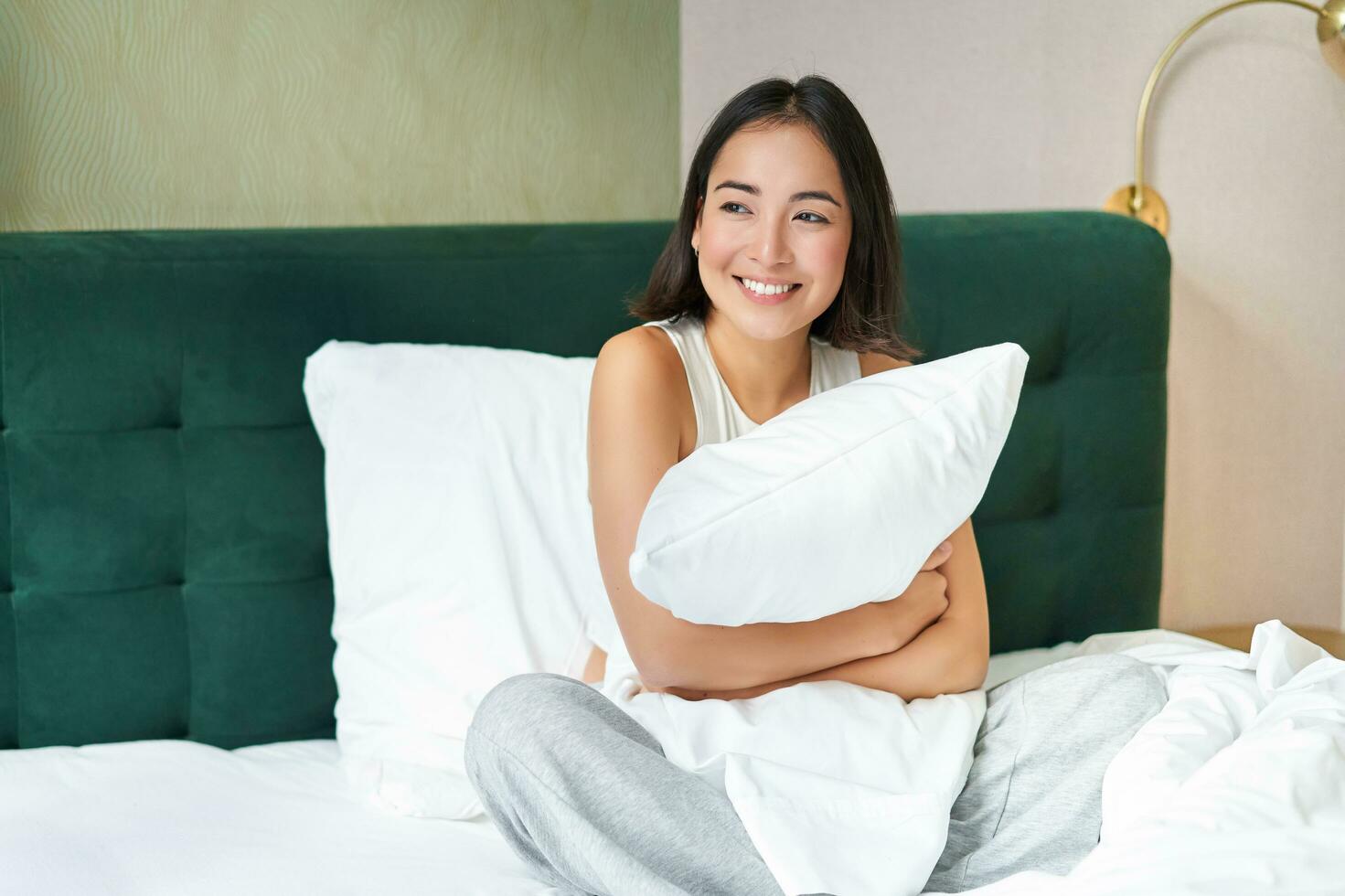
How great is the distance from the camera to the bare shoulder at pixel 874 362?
155 cm

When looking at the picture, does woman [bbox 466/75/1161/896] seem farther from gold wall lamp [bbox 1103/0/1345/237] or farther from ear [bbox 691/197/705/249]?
gold wall lamp [bbox 1103/0/1345/237]

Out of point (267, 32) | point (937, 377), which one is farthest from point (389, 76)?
point (937, 377)

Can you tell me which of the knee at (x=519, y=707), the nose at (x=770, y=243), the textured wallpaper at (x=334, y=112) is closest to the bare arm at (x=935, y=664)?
the knee at (x=519, y=707)

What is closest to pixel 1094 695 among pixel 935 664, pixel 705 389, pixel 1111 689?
pixel 1111 689

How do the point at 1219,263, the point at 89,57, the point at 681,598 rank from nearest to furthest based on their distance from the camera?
the point at 681,598
the point at 89,57
the point at 1219,263

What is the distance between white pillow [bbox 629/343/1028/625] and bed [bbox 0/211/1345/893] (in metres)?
0.37

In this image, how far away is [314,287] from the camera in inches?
62.6

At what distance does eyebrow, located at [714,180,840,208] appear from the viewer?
1.32 m

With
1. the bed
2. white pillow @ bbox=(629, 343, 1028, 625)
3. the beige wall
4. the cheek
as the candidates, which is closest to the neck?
the cheek

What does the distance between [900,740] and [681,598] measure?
0.26m

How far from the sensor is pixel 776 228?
1312mm

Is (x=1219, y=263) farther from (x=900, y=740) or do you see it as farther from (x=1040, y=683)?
(x=900, y=740)

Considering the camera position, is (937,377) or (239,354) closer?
(937,377)

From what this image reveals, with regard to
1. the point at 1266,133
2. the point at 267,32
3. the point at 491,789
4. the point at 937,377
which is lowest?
the point at 491,789
